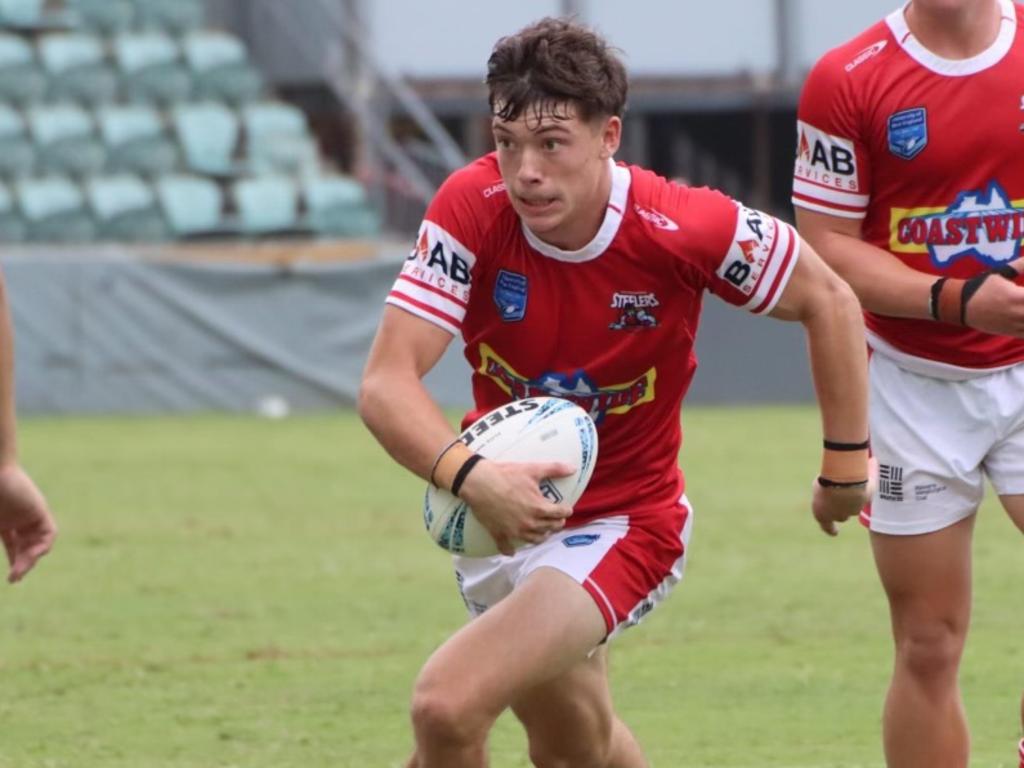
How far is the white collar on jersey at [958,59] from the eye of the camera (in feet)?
18.0

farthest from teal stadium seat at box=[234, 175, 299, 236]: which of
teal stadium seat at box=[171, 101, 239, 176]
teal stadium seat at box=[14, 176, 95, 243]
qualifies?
teal stadium seat at box=[14, 176, 95, 243]

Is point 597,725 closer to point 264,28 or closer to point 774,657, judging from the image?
point 774,657

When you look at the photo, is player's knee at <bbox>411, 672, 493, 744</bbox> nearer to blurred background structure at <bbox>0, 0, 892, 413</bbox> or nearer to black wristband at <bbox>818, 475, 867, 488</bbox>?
black wristband at <bbox>818, 475, 867, 488</bbox>

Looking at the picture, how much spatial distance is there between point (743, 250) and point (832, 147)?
63 centimetres

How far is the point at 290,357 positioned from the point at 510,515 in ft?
50.4

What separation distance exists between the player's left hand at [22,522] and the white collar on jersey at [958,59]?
8.30 ft

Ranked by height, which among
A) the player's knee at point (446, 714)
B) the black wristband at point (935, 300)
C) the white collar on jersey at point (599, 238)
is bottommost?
the player's knee at point (446, 714)

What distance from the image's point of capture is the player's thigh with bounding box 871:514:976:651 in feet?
18.0

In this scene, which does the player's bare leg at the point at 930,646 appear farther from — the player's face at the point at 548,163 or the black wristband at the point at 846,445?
the player's face at the point at 548,163

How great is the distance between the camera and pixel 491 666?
184 inches

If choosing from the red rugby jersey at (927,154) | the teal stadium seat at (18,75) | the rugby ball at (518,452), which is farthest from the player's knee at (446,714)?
the teal stadium seat at (18,75)

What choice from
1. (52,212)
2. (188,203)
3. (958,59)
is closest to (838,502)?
(958,59)

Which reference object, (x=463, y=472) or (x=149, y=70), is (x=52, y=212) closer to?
(x=149, y=70)

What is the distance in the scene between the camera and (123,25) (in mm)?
23484
